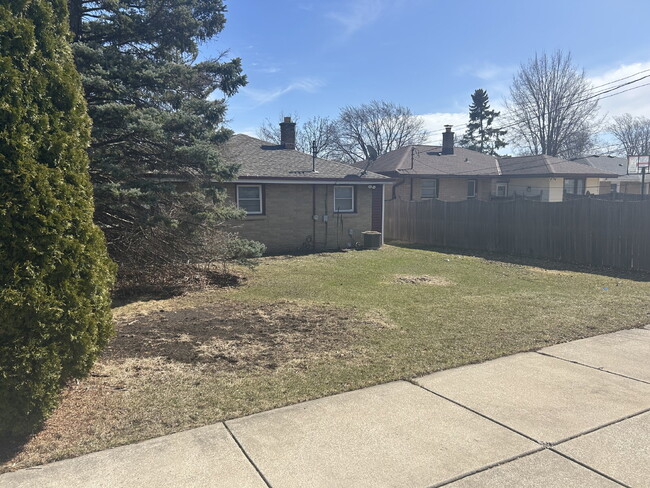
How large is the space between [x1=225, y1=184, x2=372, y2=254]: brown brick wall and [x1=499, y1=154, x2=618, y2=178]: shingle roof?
44.4 ft

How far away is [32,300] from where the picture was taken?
10.4 ft

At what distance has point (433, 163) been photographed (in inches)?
1043

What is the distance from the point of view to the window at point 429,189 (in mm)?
25280

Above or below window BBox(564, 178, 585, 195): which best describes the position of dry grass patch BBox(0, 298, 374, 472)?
below

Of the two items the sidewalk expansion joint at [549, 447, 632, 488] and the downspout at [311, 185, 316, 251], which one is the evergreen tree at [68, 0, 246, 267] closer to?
the sidewalk expansion joint at [549, 447, 632, 488]

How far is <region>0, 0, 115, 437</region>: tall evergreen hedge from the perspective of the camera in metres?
3.12

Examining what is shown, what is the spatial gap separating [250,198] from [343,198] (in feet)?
12.8

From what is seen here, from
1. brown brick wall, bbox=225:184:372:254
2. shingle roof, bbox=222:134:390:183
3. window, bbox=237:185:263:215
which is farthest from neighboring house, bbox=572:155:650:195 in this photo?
window, bbox=237:185:263:215

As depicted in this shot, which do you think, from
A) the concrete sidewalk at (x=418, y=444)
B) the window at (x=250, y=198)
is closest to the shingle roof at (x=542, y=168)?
the window at (x=250, y=198)

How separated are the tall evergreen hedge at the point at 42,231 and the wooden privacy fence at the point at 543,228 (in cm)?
1256

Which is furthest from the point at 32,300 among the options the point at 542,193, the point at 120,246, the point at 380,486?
→ the point at 542,193

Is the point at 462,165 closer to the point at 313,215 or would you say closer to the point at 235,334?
the point at 313,215

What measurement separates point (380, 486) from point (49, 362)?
94.9 inches

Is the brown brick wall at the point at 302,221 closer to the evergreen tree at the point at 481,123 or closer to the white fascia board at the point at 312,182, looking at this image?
the white fascia board at the point at 312,182
